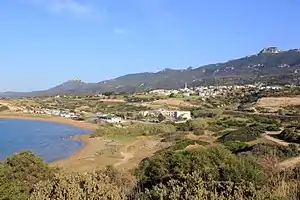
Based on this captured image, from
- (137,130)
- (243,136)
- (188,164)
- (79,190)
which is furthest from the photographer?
(137,130)

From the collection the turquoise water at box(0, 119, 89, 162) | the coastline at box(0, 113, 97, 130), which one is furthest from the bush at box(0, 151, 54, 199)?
the coastline at box(0, 113, 97, 130)

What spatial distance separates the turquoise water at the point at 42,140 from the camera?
159 feet

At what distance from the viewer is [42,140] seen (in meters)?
60.2

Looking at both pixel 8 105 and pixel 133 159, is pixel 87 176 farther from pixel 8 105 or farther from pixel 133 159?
pixel 8 105

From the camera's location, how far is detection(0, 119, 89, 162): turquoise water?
159 ft

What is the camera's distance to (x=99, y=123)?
80.1m

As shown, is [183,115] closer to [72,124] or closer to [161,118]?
[161,118]

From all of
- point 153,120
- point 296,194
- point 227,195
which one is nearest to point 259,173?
point 296,194

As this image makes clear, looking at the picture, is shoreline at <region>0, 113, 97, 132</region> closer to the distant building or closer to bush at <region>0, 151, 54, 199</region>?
the distant building

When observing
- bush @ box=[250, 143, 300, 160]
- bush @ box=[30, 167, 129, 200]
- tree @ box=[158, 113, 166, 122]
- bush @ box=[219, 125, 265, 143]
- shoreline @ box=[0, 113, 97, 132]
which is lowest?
shoreline @ box=[0, 113, 97, 132]

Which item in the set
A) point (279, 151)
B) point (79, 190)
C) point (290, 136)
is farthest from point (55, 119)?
point (79, 190)

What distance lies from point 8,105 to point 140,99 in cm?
3523

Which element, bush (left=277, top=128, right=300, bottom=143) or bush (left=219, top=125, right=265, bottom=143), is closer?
bush (left=277, top=128, right=300, bottom=143)

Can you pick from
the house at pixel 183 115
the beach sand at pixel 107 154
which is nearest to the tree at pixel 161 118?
the house at pixel 183 115
